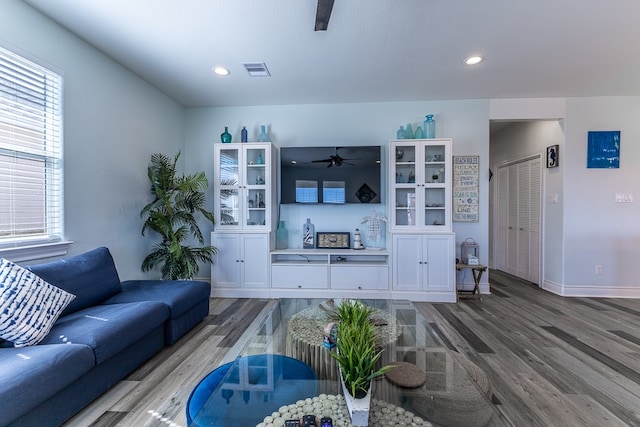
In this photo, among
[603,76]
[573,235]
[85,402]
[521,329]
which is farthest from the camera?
[573,235]

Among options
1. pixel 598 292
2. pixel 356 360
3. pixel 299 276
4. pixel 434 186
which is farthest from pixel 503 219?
pixel 356 360

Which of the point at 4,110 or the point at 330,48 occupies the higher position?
the point at 330,48

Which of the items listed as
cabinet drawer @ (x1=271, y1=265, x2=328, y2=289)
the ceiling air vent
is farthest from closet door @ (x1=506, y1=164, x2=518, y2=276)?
the ceiling air vent

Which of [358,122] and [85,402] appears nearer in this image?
[85,402]

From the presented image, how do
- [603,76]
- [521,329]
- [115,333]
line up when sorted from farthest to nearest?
[603,76] < [521,329] < [115,333]

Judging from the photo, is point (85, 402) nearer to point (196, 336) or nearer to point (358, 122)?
point (196, 336)

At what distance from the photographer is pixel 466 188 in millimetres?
3846

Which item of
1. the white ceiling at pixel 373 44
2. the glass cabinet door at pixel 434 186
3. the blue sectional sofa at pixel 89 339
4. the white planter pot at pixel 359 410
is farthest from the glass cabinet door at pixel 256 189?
the white planter pot at pixel 359 410

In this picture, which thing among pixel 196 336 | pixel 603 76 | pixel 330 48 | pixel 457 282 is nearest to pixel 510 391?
pixel 457 282

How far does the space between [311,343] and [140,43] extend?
9.82ft

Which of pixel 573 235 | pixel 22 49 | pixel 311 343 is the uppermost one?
pixel 22 49

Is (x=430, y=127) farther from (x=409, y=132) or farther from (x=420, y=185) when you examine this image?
(x=420, y=185)

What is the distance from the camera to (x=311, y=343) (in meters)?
1.67

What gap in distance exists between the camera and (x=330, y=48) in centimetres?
254
